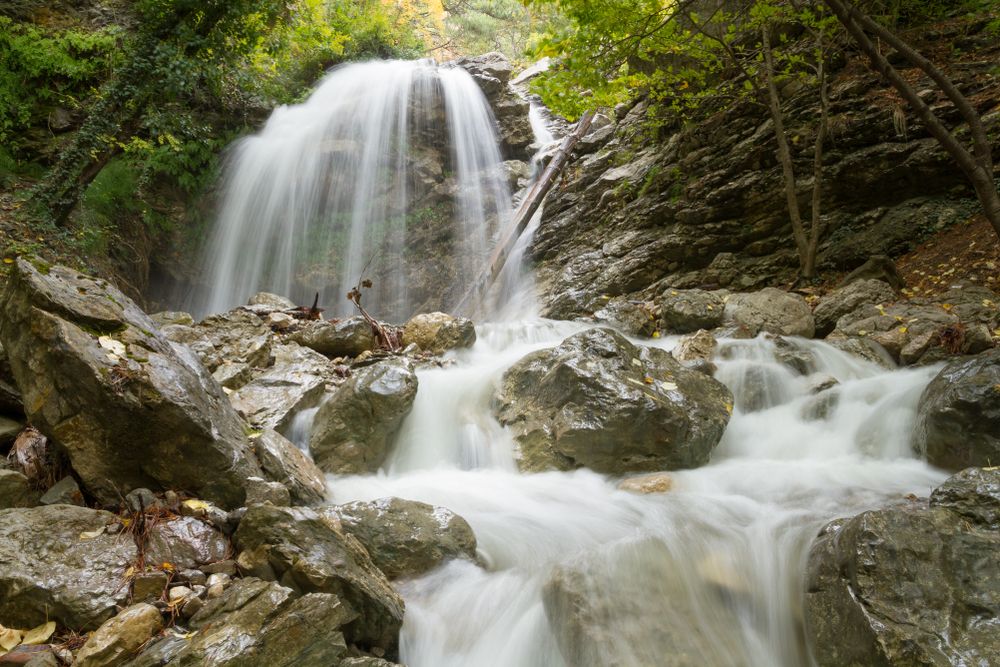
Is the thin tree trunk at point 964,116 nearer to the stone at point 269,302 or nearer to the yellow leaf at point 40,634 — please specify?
the yellow leaf at point 40,634

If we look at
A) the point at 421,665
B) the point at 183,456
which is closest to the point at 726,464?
the point at 421,665

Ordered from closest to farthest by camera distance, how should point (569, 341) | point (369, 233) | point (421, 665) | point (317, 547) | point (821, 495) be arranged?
1. point (317, 547)
2. point (421, 665)
3. point (821, 495)
4. point (569, 341)
5. point (369, 233)

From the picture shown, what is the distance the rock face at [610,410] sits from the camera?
3.99m

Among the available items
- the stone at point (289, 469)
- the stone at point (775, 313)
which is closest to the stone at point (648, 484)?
the stone at point (289, 469)

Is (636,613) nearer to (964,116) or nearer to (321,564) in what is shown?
(321,564)

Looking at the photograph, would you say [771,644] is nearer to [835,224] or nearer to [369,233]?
[835,224]

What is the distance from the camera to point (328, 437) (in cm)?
425

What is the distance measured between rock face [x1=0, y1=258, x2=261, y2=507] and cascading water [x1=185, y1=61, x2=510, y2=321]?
8716mm

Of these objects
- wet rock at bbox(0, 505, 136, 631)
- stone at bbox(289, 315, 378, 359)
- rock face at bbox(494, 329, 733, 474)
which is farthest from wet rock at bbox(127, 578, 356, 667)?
stone at bbox(289, 315, 378, 359)

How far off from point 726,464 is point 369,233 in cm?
1090

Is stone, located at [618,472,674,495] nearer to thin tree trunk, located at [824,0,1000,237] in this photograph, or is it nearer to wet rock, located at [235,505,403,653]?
wet rock, located at [235,505,403,653]

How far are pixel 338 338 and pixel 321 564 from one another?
179 inches

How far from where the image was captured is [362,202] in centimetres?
1277

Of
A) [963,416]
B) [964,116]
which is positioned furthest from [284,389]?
[964,116]
